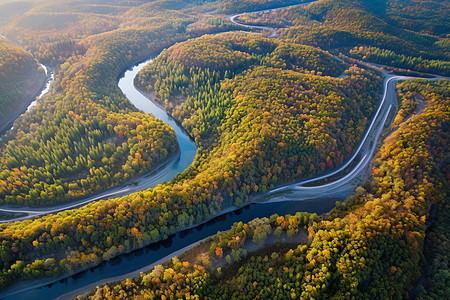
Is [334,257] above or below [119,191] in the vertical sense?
below

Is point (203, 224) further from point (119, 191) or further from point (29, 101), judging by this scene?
point (29, 101)

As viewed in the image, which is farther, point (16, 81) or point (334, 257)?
point (16, 81)

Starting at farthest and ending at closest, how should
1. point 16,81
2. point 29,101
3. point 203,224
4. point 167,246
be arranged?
point 16,81 → point 29,101 → point 203,224 → point 167,246

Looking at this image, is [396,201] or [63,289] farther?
[396,201]

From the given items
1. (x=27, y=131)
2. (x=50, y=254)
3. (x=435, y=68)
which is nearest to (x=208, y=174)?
(x=50, y=254)

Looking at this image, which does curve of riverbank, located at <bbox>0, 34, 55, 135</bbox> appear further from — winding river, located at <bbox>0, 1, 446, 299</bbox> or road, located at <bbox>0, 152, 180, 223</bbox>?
winding river, located at <bbox>0, 1, 446, 299</bbox>

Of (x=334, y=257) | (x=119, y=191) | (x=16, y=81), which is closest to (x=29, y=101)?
(x=16, y=81)

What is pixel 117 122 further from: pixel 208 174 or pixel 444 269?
pixel 444 269
